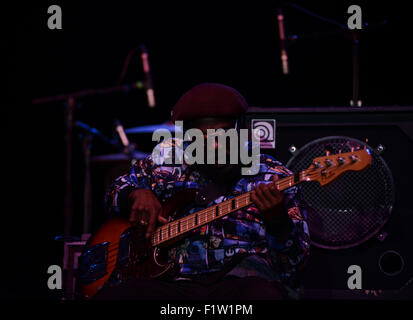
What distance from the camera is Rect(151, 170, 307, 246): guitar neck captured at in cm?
228

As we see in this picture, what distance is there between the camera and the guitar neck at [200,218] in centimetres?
228

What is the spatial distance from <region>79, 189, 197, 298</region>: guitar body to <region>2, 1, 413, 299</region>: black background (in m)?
2.37

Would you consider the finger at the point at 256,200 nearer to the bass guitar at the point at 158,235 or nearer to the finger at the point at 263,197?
the finger at the point at 263,197

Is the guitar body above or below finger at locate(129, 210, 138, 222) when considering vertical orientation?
below

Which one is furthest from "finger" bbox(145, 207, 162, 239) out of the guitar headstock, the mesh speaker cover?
the mesh speaker cover

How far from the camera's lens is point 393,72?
5.17 metres

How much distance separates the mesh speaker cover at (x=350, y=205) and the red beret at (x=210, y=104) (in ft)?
2.00

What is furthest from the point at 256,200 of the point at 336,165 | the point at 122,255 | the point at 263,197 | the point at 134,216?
the point at 122,255

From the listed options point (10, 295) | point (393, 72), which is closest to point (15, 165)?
point (10, 295)

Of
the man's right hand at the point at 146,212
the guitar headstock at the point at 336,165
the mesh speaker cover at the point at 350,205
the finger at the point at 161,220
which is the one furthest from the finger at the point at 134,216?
the mesh speaker cover at the point at 350,205

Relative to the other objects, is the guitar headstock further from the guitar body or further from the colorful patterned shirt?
the guitar body

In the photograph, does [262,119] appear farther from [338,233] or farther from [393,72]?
[393,72]

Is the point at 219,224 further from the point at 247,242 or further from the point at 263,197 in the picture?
the point at 263,197
